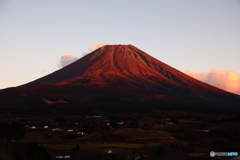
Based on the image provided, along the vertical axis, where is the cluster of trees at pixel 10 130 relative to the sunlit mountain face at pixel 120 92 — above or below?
below

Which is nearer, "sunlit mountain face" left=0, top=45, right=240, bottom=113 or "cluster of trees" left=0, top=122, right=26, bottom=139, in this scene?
"cluster of trees" left=0, top=122, right=26, bottom=139

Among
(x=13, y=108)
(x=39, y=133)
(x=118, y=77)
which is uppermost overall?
(x=118, y=77)

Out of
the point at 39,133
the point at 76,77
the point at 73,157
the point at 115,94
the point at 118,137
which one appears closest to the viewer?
the point at 73,157

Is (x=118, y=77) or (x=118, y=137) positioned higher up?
(x=118, y=77)

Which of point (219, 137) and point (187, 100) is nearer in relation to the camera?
Answer: point (219, 137)

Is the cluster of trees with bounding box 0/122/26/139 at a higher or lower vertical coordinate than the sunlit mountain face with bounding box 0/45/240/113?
lower

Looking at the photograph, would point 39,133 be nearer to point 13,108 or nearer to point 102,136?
point 102,136

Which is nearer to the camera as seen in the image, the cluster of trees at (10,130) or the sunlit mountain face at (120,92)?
the cluster of trees at (10,130)

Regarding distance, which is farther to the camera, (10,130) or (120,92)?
(120,92)

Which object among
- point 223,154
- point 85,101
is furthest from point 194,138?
point 85,101

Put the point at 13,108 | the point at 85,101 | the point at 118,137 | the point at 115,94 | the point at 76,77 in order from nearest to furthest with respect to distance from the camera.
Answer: the point at 118,137 → the point at 13,108 → the point at 85,101 → the point at 115,94 → the point at 76,77

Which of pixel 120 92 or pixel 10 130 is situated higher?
pixel 120 92
